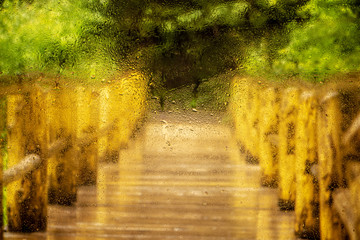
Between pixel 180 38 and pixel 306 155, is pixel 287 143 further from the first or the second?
pixel 180 38

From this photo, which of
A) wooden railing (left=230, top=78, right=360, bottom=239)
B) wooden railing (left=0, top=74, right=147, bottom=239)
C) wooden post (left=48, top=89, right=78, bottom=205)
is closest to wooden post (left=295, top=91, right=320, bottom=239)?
wooden railing (left=230, top=78, right=360, bottom=239)

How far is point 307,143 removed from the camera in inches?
24.5

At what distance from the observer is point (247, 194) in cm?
63

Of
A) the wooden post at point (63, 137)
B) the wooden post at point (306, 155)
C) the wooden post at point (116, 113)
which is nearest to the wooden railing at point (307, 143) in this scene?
the wooden post at point (306, 155)

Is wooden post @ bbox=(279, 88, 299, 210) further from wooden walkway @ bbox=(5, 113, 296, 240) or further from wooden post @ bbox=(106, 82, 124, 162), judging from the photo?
wooden post @ bbox=(106, 82, 124, 162)

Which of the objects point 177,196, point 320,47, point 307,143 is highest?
point 320,47

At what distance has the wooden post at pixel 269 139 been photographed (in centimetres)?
61

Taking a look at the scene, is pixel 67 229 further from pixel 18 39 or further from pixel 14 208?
pixel 18 39

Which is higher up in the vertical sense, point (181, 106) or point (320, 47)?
point (320, 47)

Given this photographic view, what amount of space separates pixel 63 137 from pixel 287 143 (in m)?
0.47

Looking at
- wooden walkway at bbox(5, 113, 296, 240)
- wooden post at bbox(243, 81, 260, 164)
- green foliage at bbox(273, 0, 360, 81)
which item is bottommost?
wooden walkway at bbox(5, 113, 296, 240)

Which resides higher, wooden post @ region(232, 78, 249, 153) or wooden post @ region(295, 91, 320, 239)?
wooden post @ region(232, 78, 249, 153)

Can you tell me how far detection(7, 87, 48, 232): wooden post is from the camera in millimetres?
606

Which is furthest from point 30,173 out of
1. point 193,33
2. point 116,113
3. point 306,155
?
point 306,155
